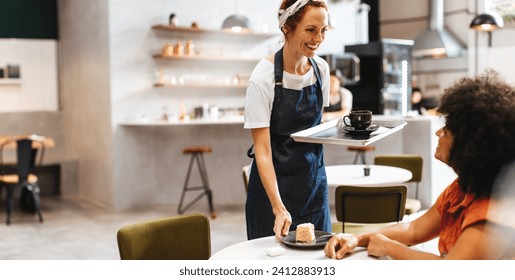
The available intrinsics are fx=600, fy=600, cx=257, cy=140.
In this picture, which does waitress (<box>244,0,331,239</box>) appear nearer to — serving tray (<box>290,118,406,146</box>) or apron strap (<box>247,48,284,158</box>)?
apron strap (<box>247,48,284,158</box>)

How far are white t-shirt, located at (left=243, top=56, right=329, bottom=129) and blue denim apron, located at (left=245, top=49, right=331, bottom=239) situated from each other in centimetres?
2

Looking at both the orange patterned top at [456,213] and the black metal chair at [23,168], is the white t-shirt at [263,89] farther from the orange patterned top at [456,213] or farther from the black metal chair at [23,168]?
the black metal chair at [23,168]

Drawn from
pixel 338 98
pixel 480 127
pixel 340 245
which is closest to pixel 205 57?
pixel 338 98

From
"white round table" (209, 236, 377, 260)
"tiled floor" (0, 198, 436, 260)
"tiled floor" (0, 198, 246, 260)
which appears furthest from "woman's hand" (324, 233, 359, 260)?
"tiled floor" (0, 198, 246, 260)

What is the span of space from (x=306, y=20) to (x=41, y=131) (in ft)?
20.2

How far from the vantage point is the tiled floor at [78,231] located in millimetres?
4535

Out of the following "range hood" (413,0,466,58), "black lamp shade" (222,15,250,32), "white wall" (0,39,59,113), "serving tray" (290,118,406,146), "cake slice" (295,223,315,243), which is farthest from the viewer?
"range hood" (413,0,466,58)

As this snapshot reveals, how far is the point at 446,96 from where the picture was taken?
140cm

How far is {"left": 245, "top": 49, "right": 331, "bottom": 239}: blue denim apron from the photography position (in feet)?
6.90

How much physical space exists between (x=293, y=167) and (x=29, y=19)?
19.5ft

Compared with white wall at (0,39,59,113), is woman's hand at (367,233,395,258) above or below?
below

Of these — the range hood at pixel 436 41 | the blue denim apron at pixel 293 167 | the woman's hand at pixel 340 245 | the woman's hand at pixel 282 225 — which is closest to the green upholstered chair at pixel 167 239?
the blue denim apron at pixel 293 167

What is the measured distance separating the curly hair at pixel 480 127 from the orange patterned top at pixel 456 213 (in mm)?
34

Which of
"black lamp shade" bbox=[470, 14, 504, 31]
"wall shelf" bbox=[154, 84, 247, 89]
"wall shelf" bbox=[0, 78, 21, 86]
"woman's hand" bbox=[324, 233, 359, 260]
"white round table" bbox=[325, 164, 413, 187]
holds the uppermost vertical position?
"black lamp shade" bbox=[470, 14, 504, 31]
